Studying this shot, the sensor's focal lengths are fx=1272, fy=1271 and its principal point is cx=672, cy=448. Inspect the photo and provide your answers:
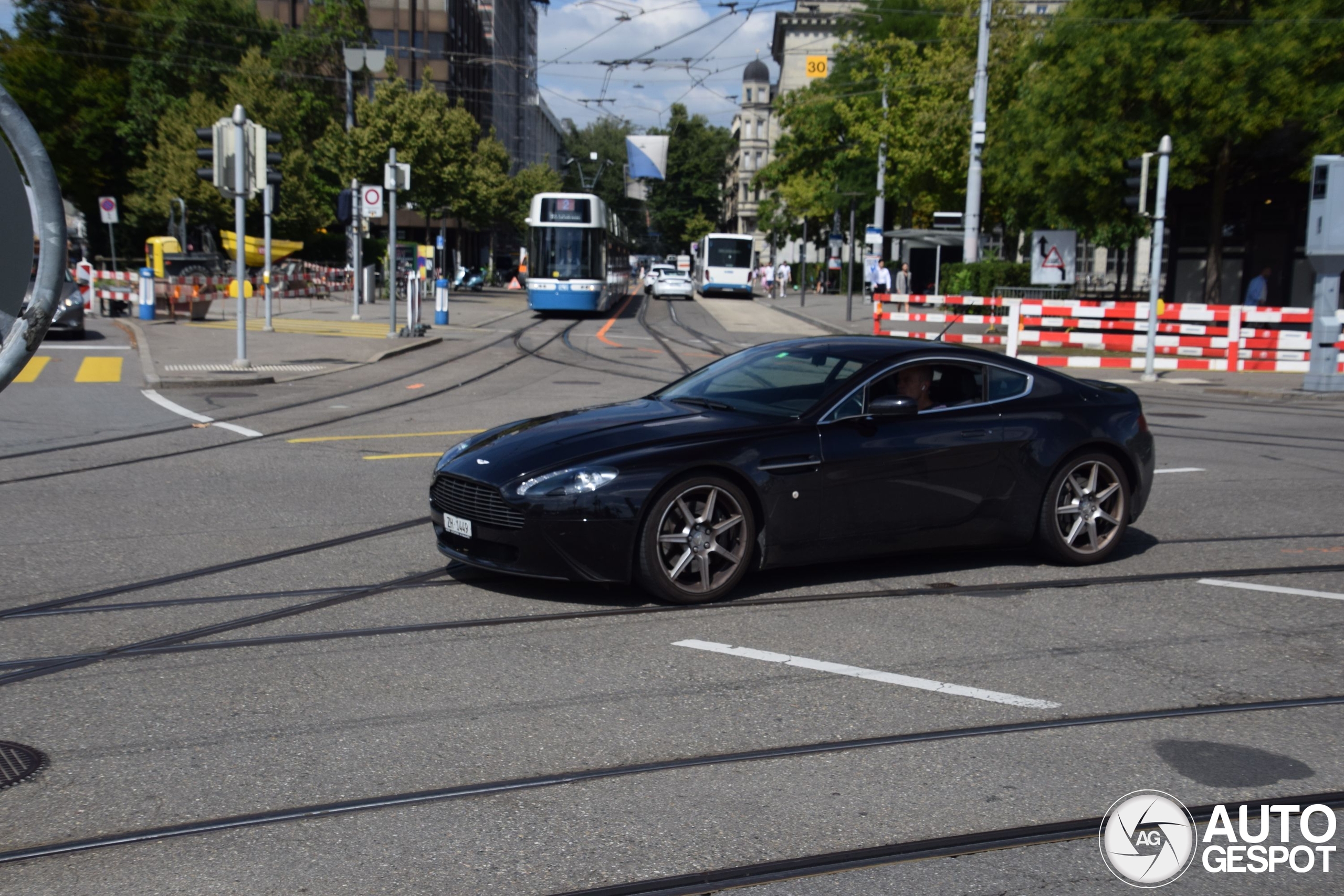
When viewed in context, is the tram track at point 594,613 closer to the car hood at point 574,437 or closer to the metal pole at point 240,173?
the car hood at point 574,437

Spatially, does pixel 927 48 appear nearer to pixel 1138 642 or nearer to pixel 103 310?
pixel 103 310

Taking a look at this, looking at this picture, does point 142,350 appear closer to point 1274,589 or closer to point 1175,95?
point 1274,589

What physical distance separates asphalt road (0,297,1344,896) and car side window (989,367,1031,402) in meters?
1.03

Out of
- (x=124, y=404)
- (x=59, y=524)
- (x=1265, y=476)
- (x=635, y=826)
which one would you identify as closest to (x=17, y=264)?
(x=635, y=826)

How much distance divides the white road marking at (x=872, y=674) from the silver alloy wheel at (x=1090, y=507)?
2.54 meters

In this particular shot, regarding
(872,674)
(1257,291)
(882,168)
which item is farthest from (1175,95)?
(872,674)

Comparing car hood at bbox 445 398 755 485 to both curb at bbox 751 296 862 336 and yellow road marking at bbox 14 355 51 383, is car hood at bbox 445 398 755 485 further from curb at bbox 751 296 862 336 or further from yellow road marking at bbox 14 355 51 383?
curb at bbox 751 296 862 336

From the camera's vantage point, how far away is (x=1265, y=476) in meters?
11.2

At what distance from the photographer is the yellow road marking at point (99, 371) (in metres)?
17.8

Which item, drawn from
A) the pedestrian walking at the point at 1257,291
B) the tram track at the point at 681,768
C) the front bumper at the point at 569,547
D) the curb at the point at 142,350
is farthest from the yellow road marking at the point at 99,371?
the pedestrian walking at the point at 1257,291

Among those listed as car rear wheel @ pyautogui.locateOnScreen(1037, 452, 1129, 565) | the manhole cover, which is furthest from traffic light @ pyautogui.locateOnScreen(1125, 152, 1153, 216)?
the manhole cover

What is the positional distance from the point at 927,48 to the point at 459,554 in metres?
47.6

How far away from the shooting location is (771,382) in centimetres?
744

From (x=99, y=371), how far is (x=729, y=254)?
47.0 m
